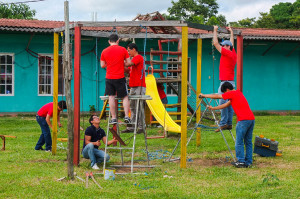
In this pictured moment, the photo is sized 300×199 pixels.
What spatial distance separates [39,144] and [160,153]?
275cm

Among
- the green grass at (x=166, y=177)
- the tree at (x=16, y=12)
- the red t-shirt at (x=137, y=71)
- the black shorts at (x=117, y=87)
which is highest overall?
the tree at (x=16, y=12)

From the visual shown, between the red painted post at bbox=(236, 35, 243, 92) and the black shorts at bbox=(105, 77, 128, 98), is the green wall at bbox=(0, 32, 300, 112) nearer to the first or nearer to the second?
the red painted post at bbox=(236, 35, 243, 92)

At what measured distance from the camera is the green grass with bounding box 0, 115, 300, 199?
6621mm

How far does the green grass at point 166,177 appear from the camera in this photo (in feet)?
21.7

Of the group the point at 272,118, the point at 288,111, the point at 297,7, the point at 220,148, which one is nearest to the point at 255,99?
the point at 288,111

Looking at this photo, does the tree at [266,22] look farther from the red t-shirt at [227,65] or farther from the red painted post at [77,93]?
the red painted post at [77,93]

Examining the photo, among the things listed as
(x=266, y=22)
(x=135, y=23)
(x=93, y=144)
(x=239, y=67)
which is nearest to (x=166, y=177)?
(x=93, y=144)

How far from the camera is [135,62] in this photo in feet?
31.7

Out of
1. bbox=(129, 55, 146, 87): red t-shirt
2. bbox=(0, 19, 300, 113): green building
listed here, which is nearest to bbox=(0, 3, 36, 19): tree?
bbox=(0, 19, 300, 113): green building

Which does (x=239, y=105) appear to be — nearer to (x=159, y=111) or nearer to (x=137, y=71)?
(x=137, y=71)

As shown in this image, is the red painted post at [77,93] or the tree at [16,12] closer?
the red painted post at [77,93]

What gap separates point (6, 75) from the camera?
19719 millimetres

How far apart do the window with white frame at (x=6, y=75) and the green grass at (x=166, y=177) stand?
8670 millimetres

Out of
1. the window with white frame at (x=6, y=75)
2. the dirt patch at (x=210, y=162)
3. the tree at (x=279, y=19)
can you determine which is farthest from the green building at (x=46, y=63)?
the tree at (x=279, y=19)
